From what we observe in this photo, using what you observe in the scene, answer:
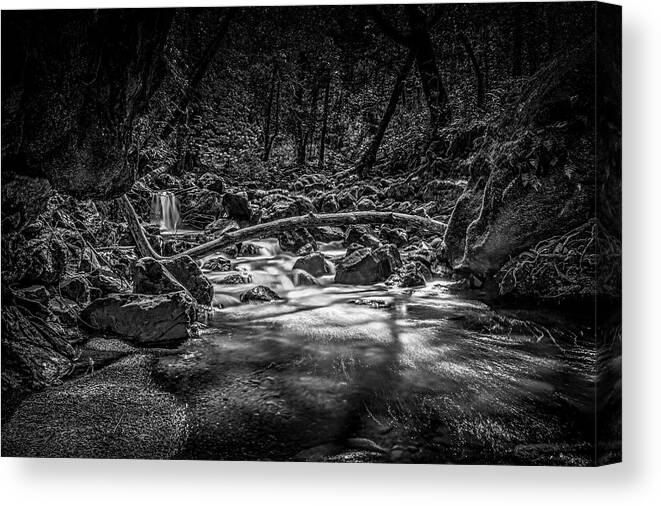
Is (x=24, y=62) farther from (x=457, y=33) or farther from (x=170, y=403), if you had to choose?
(x=457, y=33)

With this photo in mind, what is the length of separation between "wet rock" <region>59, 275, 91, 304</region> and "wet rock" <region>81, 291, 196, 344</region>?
0.38 feet

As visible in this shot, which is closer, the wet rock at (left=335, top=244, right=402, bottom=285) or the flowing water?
the flowing water

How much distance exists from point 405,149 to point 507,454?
1.68 meters

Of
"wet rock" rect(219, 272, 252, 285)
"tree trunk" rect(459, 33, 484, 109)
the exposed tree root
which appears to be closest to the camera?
the exposed tree root

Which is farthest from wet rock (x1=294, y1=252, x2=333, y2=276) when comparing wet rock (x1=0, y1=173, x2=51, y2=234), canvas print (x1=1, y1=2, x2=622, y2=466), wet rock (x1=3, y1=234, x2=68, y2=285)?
wet rock (x1=0, y1=173, x2=51, y2=234)

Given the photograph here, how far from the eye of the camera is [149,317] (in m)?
4.31

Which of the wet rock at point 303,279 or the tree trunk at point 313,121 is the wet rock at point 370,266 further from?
the tree trunk at point 313,121

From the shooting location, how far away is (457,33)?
4234 millimetres

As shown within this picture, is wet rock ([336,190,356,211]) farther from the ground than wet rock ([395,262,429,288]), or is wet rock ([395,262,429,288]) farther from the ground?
wet rock ([336,190,356,211])

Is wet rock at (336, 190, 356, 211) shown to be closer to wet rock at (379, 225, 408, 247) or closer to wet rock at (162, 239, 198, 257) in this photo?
wet rock at (379, 225, 408, 247)

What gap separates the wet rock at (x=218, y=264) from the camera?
4363mm

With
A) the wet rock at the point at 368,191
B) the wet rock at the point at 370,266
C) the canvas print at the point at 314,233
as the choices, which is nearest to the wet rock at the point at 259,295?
the canvas print at the point at 314,233

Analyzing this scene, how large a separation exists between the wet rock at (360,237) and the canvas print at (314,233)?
12 millimetres

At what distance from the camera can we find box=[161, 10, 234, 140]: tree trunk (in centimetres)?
434
